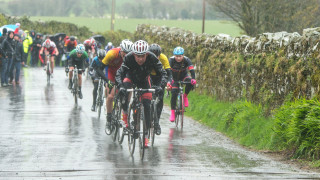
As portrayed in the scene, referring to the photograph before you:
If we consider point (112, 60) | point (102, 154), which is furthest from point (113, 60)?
point (102, 154)

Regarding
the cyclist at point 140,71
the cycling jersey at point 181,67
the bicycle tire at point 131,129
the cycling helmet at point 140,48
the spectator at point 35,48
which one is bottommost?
the spectator at point 35,48

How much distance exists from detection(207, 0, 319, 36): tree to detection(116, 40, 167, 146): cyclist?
1972 cm

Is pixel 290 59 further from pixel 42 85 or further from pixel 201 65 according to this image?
pixel 42 85

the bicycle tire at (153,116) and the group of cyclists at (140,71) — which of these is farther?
the bicycle tire at (153,116)

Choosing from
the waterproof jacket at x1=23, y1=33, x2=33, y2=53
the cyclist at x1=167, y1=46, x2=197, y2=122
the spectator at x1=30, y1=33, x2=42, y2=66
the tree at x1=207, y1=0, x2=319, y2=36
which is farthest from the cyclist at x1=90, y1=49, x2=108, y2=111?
the spectator at x1=30, y1=33, x2=42, y2=66

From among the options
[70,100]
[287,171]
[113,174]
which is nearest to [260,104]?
[287,171]

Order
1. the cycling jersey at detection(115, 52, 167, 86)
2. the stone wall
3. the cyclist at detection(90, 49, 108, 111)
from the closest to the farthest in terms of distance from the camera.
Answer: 1. the cycling jersey at detection(115, 52, 167, 86)
2. the stone wall
3. the cyclist at detection(90, 49, 108, 111)

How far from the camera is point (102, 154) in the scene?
11.1 metres

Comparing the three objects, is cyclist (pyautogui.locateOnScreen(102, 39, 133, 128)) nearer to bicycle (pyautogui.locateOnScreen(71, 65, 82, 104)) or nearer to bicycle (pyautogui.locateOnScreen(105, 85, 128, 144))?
bicycle (pyautogui.locateOnScreen(105, 85, 128, 144))

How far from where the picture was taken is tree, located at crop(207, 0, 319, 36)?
102 ft

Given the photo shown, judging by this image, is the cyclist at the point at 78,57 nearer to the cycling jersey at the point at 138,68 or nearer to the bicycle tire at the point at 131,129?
the cycling jersey at the point at 138,68

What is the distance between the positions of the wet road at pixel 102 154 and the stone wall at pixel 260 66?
52.4 inches

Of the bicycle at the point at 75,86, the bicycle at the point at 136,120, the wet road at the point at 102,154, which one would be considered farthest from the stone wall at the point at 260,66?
the bicycle at the point at 75,86

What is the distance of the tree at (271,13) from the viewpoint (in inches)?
1222
